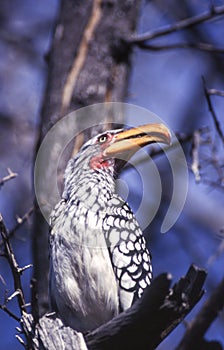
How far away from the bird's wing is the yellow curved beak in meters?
0.26

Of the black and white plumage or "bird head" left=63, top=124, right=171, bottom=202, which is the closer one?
the black and white plumage

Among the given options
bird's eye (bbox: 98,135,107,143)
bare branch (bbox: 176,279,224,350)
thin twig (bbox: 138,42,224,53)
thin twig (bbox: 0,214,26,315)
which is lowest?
bare branch (bbox: 176,279,224,350)

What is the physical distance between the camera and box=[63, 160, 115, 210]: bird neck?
3.57 m

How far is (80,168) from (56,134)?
63 centimetres

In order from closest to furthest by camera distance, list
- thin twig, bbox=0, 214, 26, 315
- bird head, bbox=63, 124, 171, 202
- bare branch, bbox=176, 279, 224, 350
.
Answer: thin twig, bbox=0, 214, 26, 315 < bare branch, bbox=176, 279, 224, 350 < bird head, bbox=63, 124, 171, 202

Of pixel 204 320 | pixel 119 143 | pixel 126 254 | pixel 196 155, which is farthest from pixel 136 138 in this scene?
pixel 204 320

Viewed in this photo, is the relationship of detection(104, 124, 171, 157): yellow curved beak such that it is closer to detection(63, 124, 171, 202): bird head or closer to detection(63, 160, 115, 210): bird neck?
detection(63, 124, 171, 202): bird head

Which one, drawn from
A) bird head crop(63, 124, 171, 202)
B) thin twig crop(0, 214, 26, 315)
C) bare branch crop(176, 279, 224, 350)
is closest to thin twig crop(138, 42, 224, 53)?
bird head crop(63, 124, 171, 202)

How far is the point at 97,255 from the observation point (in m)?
3.30

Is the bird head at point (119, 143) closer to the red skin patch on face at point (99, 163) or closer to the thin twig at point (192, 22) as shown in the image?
the red skin patch on face at point (99, 163)

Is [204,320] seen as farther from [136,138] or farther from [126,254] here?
[136,138]

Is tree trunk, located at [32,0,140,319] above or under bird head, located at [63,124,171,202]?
above

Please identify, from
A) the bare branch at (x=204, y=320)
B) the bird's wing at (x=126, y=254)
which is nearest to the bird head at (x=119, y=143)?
the bird's wing at (x=126, y=254)

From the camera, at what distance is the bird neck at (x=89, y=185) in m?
3.57
